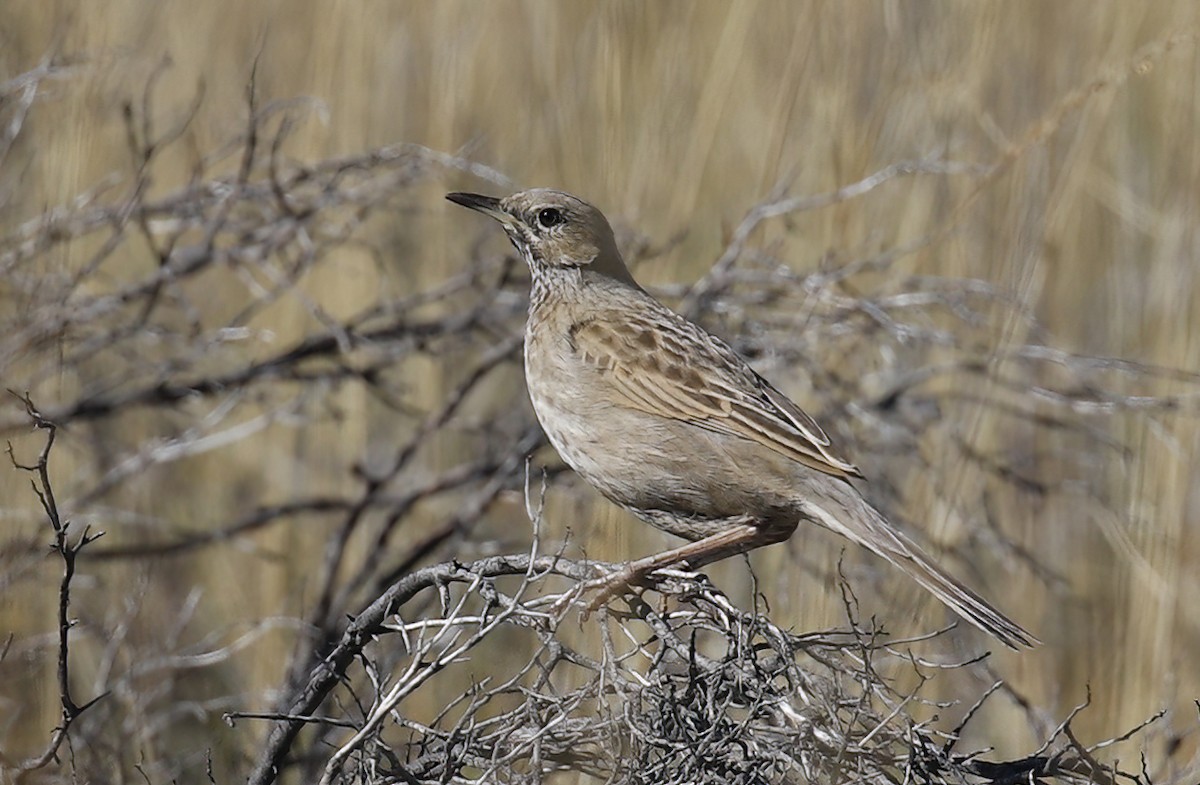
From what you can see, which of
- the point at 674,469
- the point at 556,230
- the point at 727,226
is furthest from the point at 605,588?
the point at 727,226

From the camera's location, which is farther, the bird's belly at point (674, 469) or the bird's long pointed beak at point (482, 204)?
the bird's long pointed beak at point (482, 204)

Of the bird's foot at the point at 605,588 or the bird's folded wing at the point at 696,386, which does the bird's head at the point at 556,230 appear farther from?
the bird's foot at the point at 605,588

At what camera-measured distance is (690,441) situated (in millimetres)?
4238

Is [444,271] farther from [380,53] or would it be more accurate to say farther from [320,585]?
[320,585]

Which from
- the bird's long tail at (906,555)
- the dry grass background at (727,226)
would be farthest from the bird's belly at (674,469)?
the dry grass background at (727,226)

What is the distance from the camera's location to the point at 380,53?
23.9ft

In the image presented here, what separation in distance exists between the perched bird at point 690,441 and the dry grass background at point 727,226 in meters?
0.51

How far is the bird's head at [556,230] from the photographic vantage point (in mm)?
4941

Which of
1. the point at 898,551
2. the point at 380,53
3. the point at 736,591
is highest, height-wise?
the point at 380,53

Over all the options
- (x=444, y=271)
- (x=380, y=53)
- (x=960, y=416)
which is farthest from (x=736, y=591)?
(x=380, y=53)

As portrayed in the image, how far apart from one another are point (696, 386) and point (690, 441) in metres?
0.19

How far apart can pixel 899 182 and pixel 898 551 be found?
3.61 metres

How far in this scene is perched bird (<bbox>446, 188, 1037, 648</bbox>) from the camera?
403 centimetres

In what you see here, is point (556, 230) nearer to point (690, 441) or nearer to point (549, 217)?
point (549, 217)
